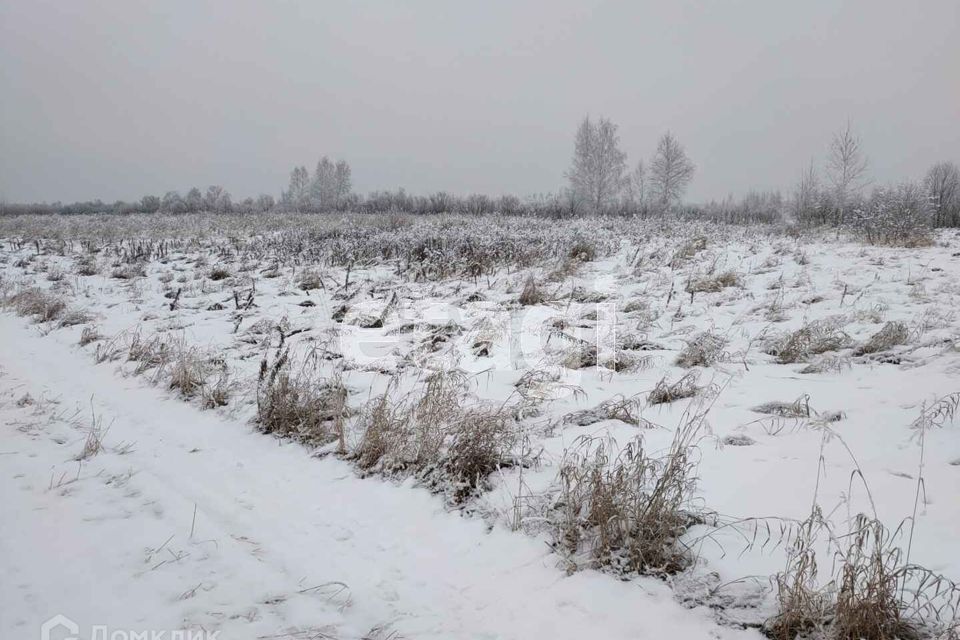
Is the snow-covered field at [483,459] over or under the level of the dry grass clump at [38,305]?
under

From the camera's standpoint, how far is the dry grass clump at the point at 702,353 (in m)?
4.80

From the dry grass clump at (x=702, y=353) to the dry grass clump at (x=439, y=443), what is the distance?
2088mm

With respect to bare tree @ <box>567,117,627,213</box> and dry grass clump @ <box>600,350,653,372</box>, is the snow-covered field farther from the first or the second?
bare tree @ <box>567,117,627,213</box>

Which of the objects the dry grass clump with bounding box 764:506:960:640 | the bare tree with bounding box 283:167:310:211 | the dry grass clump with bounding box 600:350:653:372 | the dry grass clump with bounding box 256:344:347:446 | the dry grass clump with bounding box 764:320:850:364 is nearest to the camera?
the dry grass clump with bounding box 764:506:960:640

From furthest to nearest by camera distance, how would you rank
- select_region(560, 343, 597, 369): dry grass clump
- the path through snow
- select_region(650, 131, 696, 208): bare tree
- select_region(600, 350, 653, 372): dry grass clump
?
select_region(650, 131, 696, 208): bare tree, select_region(560, 343, 597, 369): dry grass clump, select_region(600, 350, 653, 372): dry grass clump, the path through snow

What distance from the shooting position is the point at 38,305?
8.07 m

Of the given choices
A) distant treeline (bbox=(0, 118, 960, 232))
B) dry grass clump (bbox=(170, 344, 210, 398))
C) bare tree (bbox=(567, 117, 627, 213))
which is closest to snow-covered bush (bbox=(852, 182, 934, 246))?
distant treeline (bbox=(0, 118, 960, 232))

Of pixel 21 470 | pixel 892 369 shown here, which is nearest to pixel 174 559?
pixel 21 470

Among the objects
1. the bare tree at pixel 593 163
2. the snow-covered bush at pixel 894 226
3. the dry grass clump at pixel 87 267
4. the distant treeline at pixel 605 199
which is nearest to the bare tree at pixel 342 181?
the distant treeline at pixel 605 199

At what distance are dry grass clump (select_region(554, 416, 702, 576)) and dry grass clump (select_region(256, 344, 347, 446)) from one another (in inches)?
78.6

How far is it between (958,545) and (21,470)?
17.4 feet

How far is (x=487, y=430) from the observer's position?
3.32m

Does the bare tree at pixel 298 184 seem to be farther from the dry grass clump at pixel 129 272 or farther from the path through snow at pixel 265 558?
the path through snow at pixel 265 558

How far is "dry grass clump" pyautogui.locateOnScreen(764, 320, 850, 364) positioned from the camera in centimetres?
475
